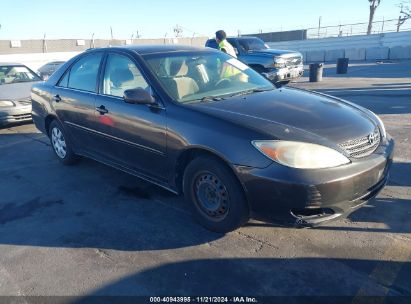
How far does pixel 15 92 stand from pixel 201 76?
627cm

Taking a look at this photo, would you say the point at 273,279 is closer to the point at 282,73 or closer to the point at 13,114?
the point at 13,114

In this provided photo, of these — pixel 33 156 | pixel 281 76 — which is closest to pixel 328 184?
pixel 33 156

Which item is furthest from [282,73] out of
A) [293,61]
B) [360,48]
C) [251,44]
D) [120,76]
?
[360,48]

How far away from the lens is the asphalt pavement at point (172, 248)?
272cm

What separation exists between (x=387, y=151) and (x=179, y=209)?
2.09 metres

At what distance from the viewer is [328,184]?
110 inches

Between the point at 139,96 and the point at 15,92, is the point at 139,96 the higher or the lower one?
the higher one

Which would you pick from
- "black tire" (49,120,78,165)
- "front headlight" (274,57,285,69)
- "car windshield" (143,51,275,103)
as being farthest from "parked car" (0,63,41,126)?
"front headlight" (274,57,285,69)

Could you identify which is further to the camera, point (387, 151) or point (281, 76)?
point (281, 76)

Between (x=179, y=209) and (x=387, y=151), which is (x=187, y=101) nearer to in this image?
(x=179, y=209)

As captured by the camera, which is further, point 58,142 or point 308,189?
point 58,142

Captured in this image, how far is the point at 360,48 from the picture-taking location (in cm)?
2523

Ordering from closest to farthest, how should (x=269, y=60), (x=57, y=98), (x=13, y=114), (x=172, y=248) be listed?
(x=172, y=248) → (x=57, y=98) → (x=13, y=114) → (x=269, y=60)

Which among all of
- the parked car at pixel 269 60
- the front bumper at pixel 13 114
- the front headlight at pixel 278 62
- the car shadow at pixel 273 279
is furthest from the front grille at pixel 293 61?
the car shadow at pixel 273 279
